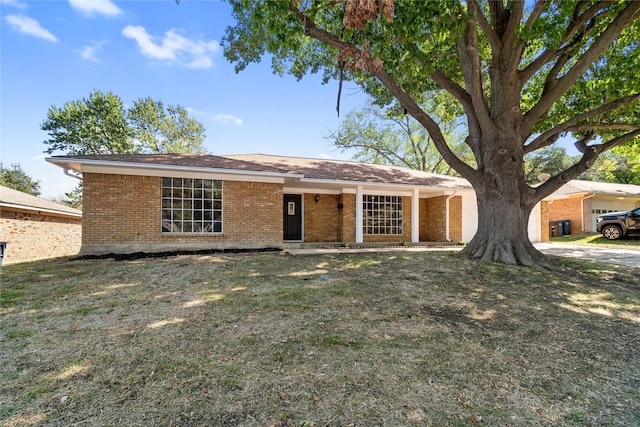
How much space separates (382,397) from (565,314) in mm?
3799

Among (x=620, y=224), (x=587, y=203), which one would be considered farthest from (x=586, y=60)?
(x=587, y=203)

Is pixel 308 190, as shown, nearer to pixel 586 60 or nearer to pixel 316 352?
pixel 586 60

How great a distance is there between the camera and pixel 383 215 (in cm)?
1428

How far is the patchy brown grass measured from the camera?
233cm

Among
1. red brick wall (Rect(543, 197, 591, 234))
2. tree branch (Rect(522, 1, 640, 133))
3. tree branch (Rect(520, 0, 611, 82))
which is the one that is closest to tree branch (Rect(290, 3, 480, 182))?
tree branch (Rect(522, 1, 640, 133))

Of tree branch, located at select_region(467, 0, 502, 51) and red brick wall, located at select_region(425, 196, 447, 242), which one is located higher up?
tree branch, located at select_region(467, 0, 502, 51)

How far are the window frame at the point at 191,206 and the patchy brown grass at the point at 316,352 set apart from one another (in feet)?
13.3

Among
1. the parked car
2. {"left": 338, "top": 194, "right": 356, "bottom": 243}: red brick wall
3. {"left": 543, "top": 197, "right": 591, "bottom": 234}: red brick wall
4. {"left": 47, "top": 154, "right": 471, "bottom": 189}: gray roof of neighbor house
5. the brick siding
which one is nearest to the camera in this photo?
{"left": 47, "top": 154, "right": 471, "bottom": 189}: gray roof of neighbor house

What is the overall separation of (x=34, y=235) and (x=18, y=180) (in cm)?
2676

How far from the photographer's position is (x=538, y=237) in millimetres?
15758

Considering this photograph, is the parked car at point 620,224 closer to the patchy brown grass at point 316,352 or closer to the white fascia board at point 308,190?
the patchy brown grass at point 316,352

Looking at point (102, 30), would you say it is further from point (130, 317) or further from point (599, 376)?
point (599, 376)

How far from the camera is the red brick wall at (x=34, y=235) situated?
1398 cm

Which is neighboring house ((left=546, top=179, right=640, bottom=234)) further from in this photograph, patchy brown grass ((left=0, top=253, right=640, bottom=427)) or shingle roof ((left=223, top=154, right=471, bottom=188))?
patchy brown grass ((left=0, top=253, right=640, bottom=427))
